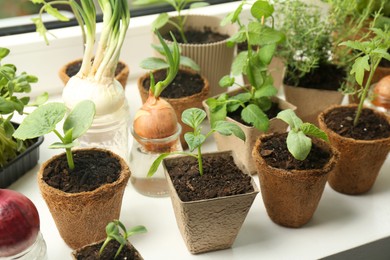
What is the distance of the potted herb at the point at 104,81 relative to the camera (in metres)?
1.03

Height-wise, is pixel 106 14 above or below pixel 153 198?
above

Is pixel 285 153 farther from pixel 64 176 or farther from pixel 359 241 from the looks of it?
pixel 64 176

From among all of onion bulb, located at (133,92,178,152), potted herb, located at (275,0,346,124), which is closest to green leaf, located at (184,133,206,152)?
onion bulb, located at (133,92,178,152)

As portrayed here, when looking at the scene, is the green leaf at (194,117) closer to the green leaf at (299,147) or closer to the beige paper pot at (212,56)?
the green leaf at (299,147)

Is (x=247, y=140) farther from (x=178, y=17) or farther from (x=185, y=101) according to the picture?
(x=178, y=17)

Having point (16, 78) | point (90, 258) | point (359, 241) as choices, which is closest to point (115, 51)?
point (16, 78)

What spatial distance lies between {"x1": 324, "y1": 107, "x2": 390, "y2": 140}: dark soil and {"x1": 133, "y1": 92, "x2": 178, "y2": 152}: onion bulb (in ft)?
1.00

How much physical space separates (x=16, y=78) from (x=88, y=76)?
133mm

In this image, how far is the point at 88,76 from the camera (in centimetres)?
106

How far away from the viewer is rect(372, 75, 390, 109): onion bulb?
116 centimetres

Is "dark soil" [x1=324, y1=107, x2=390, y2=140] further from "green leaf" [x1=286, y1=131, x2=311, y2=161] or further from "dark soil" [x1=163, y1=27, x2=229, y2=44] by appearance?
"dark soil" [x1=163, y1=27, x2=229, y2=44]

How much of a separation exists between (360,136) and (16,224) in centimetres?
62

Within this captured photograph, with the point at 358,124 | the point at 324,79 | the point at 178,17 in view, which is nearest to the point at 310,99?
the point at 324,79

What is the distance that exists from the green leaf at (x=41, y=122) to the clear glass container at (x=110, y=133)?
20 centimetres
